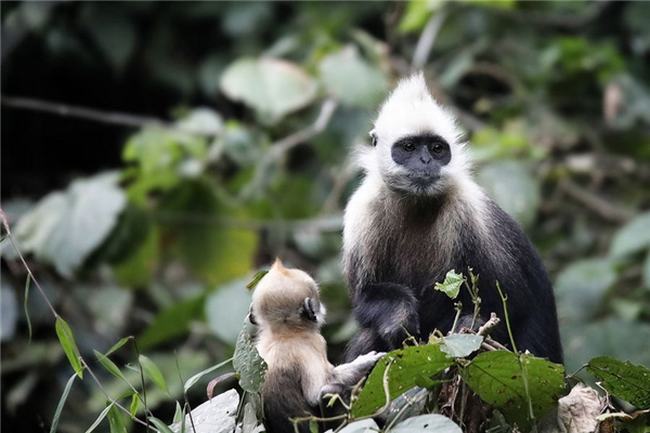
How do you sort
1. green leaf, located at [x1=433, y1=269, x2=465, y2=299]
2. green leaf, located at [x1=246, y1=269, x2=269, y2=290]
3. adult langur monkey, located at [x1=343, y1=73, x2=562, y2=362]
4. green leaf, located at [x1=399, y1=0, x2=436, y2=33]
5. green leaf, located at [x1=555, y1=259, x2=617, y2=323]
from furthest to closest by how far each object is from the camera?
green leaf, located at [x1=399, y1=0, x2=436, y2=33], green leaf, located at [x1=555, y1=259, x2=617, y2=323], adult langur monkey, located at [x1=343, y1=73, x2=562, y2=362], green leaf, located at [x1=246, y1=269, x2=269, y2=290], green leaf, located at [x1=433, y1=269, x2=465, y2=299]

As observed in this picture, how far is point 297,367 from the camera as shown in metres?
4.13

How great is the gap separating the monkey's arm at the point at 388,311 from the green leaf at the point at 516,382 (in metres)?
0.84

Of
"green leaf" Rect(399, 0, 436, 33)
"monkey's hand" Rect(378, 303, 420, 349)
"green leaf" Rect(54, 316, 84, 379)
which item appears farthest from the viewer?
"green leaf" Rect(399, 0, 436, 33)

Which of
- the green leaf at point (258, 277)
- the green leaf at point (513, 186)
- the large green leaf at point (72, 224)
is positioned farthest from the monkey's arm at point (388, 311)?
the large green leaf at point (72, 224)

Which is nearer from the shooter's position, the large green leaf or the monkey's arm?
the monkey's arm

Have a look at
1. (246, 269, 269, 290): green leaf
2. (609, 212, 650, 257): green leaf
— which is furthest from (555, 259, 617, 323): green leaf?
(246, 269, 269, 290): green leaf

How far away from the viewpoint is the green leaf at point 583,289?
871 cm

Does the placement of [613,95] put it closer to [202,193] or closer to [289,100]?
[289,100]

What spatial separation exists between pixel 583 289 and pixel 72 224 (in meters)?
3.67

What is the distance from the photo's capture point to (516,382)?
3.80m

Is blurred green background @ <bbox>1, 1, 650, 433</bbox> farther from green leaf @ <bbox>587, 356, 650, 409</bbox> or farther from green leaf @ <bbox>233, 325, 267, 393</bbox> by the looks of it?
green leaf @ <bbox>233, 325, 267, 393</bbox>

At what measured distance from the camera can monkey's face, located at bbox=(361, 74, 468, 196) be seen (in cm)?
543

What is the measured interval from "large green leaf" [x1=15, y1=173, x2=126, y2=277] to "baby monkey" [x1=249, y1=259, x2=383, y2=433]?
4150mm

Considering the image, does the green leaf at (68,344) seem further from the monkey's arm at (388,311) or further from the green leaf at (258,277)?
the monkey's arm at (388,311)
